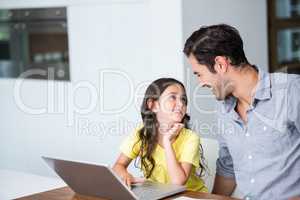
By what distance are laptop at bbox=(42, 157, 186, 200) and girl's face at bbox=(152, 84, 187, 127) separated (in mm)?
371

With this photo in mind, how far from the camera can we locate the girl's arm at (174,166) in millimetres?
2482

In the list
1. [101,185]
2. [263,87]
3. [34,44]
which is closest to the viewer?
[101,185]

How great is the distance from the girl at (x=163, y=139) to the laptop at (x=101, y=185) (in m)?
0.29

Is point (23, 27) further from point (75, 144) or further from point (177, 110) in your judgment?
point (177, 110)

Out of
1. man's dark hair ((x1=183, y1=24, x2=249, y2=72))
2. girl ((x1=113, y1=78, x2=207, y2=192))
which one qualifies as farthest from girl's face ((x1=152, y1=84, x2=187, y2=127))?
man's dark hair ((x1=183, y1=24, x2=249, y2=72))

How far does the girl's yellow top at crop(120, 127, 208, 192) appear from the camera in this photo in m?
2.56

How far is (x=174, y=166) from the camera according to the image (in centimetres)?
248

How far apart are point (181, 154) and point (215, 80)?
43cm

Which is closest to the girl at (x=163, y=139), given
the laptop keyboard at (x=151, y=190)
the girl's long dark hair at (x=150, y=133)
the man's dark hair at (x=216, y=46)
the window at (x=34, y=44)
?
the girl's long dark hair at (x=150, y=133)

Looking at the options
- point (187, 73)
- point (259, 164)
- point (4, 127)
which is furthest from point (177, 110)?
point (4, 127)

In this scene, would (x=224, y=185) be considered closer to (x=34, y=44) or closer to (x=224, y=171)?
(x=224, y=171)

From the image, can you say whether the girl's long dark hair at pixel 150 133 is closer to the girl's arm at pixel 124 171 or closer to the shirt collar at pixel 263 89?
the girl's arm at pixel 124 171

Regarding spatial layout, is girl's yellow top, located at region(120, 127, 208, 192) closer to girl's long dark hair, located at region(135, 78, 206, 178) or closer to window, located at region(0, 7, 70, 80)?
girl's long dark hair, located at region(135, 78, 206, 178)

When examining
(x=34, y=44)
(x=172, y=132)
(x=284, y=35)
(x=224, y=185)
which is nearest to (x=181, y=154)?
(x=172, y=132)
